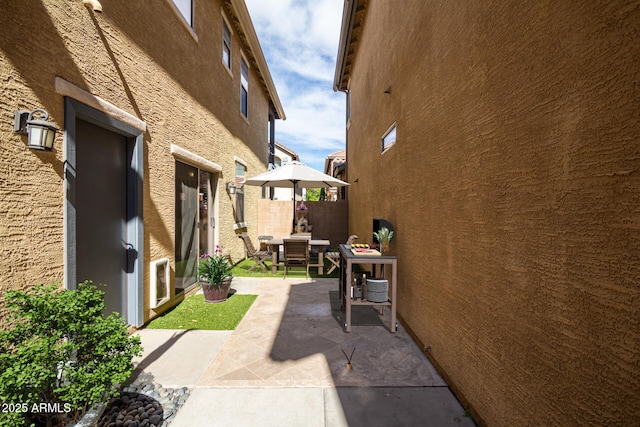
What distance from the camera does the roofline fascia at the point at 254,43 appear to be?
783cm

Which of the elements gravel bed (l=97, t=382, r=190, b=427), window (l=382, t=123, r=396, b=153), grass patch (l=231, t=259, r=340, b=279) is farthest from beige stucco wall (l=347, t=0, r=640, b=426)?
grass patch (l=231, t=259, r=340, b=279)

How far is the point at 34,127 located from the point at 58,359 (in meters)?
1.94

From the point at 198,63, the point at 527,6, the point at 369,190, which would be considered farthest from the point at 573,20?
the point at 198,63

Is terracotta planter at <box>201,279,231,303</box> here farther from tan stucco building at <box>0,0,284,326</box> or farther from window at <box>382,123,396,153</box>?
window at <box>382,123,396,153</box>

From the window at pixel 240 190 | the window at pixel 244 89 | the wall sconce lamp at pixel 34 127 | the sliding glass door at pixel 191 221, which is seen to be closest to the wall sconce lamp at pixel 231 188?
the window at pixel 240 190

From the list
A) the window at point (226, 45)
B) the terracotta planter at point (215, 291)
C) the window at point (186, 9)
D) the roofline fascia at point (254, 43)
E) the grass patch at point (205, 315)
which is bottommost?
the grass patch at point (205, 315)

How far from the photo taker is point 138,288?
4.03 meters

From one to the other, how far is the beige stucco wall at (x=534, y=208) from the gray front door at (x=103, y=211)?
4.04 metres

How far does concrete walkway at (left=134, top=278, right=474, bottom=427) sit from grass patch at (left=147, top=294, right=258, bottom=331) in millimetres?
200

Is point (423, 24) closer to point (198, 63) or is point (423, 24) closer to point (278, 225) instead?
point (198, 63)

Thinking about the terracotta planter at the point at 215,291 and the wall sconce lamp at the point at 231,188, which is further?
the wall sconce lamp at the point at 231,188

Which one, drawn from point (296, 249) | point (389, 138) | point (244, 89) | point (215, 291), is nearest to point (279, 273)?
point (296, 249)

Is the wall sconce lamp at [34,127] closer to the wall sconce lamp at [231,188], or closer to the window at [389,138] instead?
the window at [389,138]

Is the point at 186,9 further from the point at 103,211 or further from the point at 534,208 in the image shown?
the point at 534,208
